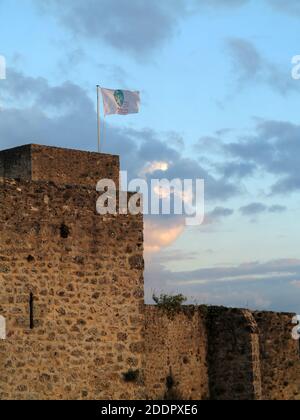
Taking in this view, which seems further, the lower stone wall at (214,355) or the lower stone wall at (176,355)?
the lower stone wall at (214,355)

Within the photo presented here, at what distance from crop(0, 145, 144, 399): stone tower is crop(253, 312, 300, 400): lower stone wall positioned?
6.59m

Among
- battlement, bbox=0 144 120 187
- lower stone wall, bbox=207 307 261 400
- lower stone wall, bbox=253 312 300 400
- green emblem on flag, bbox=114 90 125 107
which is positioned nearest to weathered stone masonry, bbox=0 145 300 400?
lower stone wall, bbox=207 307 261 400

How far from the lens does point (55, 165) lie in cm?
2773

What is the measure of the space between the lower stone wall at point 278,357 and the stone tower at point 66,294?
6.59 meters

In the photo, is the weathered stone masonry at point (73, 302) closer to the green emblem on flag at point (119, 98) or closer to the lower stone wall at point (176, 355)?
the lower stone wall at point (176, 355)

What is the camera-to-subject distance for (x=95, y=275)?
67.9 feet

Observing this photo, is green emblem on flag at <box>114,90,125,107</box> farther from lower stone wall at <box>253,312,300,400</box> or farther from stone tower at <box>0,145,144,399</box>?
stone tower at <box>0,145,144,399</box>

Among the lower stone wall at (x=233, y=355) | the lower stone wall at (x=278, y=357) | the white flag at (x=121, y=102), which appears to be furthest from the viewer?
the white flag at (x=121, y=102)

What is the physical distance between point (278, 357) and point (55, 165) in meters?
8.38

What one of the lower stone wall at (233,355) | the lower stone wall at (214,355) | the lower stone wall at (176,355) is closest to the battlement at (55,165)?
the lower stone wall at (176,355)

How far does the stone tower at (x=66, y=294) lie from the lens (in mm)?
19328

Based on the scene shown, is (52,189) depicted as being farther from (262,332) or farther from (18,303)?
(262,332)

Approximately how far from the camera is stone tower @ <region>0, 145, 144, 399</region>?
19.3m
